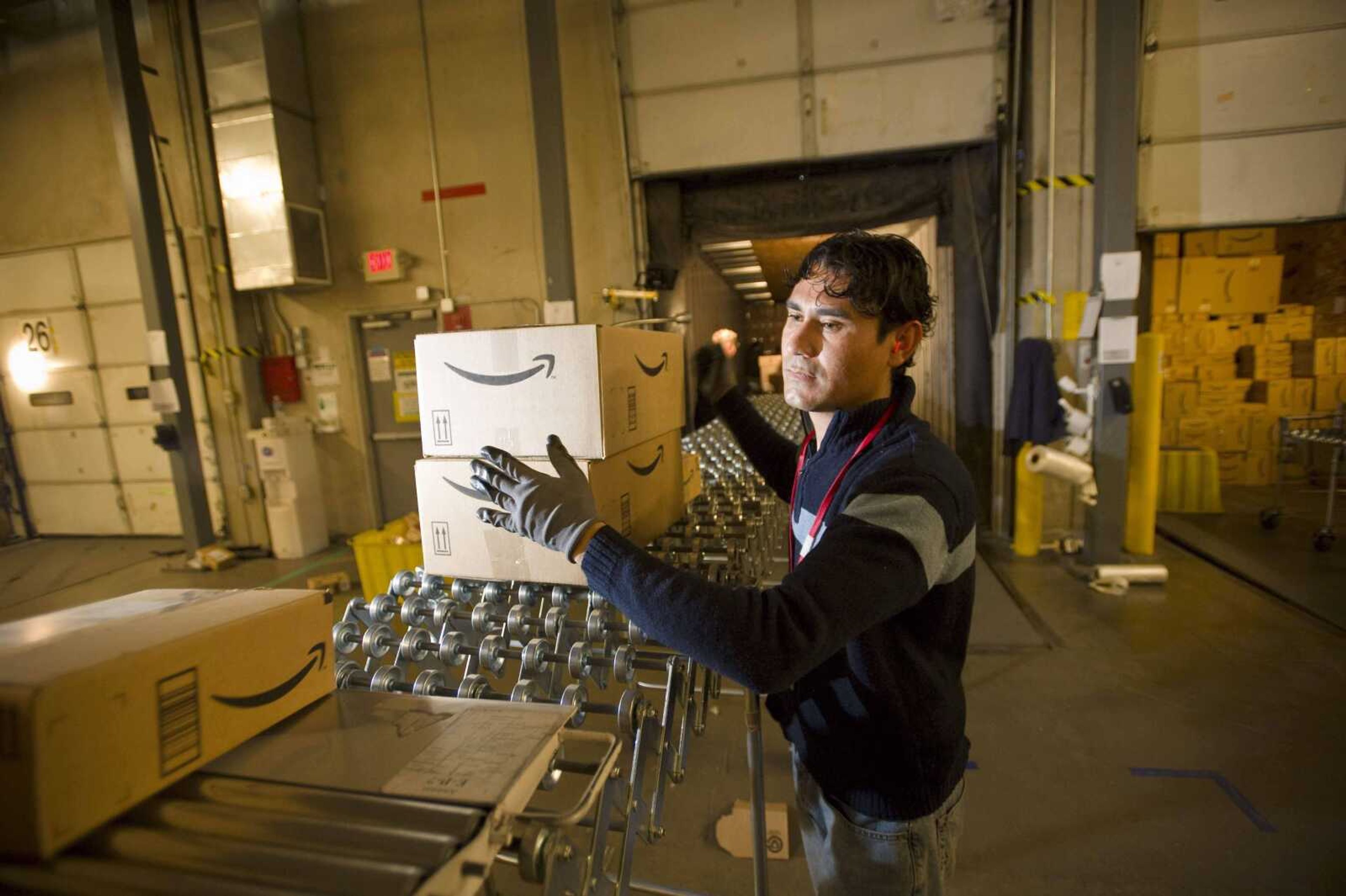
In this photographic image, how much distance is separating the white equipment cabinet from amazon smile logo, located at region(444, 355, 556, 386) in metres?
4.73

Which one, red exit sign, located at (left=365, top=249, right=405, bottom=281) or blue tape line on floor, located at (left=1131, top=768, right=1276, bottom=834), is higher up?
red exit sign, located at (left=365, top=249, right=405, bottom=281)

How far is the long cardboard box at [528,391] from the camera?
4.25 feet

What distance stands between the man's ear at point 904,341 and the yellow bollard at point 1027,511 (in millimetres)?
3652

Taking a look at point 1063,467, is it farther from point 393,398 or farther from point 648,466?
point 393,398

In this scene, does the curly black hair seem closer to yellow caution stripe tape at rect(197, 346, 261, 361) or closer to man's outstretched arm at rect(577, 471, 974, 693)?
man's outstretched arm at rect(577, 471, 974, 693)

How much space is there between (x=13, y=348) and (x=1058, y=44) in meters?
9.18

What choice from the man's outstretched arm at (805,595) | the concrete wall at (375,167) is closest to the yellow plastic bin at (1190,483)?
the concrete wall at (375,167)

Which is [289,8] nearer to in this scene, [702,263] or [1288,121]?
[702,263]

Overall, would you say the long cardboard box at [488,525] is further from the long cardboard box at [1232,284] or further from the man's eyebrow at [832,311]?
the long cardboard box at [1232,284]

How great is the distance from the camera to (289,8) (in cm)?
500

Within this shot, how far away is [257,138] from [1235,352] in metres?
9.02

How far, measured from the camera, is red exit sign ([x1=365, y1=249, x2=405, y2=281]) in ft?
16.6

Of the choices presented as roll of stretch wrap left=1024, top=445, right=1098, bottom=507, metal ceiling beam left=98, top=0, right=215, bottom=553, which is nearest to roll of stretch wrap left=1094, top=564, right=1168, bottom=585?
roll of stretch wrap left=1024, top=445, right=1098, bottom=507

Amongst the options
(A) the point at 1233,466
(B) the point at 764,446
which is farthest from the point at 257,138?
(A) the point at 1233,466
